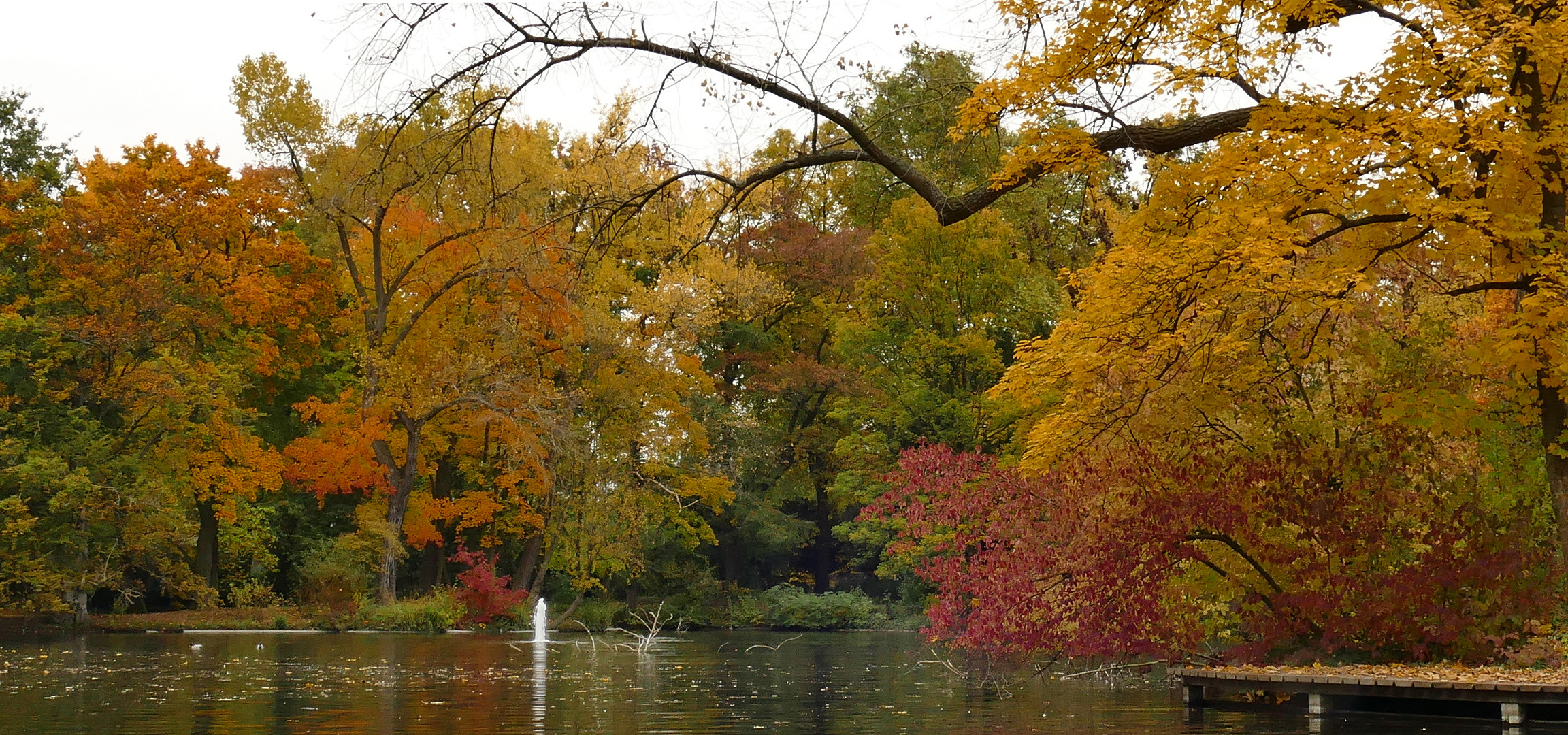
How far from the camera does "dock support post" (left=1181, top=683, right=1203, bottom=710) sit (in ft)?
47.4

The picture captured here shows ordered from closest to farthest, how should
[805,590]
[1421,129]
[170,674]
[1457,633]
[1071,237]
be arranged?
[1421,129] → [1457,633] → [170,674] → [1071,237] → [805,590]

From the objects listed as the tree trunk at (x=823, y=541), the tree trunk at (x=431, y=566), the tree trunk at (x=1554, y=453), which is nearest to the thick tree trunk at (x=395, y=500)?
the tree trunk at (x=431, y=566)

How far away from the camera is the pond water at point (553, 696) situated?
39.2ft

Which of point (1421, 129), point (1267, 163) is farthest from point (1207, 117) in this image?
point (1421, 129)

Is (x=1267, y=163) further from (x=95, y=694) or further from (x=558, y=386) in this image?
(x=558, y=386)

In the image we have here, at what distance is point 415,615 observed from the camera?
3466 cm

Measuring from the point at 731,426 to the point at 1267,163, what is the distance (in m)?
28.5

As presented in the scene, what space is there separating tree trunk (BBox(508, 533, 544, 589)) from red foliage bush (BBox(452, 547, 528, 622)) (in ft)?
6.02

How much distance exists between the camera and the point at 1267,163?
11.6 meters

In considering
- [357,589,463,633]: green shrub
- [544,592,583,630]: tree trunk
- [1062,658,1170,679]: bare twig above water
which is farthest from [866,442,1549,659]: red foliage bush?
[544,592,583,630]: tree trunk

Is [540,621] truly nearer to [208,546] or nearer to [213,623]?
[213,623]

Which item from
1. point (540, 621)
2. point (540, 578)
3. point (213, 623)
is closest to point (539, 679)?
point (540, 621)

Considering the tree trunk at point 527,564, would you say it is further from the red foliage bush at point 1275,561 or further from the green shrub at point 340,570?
the red foliage bush at point 1275,561

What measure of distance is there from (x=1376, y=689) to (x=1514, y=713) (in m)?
1.18
